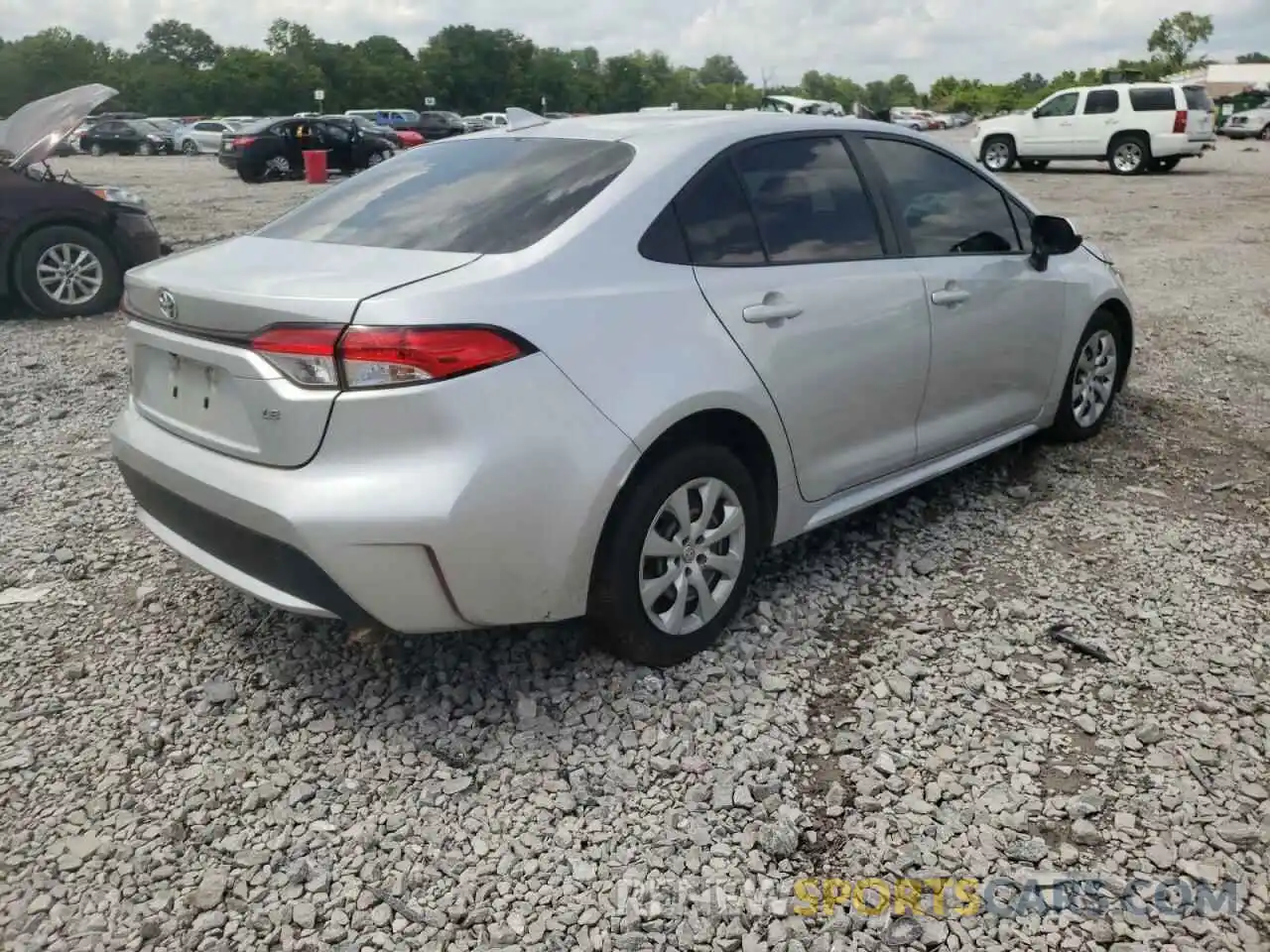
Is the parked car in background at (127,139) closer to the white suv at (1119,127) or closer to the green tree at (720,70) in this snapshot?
the white suv at (1119,127)

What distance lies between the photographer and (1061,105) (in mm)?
22984

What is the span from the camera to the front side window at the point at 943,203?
13.1ft

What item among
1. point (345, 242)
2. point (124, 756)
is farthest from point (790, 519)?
point (124, 756)

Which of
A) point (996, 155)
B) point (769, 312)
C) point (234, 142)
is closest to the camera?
point (769, 312)

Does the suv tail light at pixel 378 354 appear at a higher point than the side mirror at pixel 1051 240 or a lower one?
lower

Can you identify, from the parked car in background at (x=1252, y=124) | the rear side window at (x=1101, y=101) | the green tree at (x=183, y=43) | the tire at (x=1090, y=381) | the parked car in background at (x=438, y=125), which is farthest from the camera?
the green tree at (x=183, y=43)

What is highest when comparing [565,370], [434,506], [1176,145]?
[1176,145]

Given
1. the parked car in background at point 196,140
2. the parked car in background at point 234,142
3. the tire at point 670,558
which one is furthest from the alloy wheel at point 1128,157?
the parked car in background at point 196,140

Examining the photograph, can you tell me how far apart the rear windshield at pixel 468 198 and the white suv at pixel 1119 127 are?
22208 mm

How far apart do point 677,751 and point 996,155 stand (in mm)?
24422

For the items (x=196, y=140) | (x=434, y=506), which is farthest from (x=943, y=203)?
(x=196, y=140)

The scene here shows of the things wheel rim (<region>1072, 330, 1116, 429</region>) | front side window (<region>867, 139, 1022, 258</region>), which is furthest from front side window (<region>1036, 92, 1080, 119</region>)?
front side window (<region>867, 139, 1022, 258</region>)

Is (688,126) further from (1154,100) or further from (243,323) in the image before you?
(1154,100)

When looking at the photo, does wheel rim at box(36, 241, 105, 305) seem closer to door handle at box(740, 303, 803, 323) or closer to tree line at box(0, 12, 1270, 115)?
door handle at box(740, 303, 803, 323)
